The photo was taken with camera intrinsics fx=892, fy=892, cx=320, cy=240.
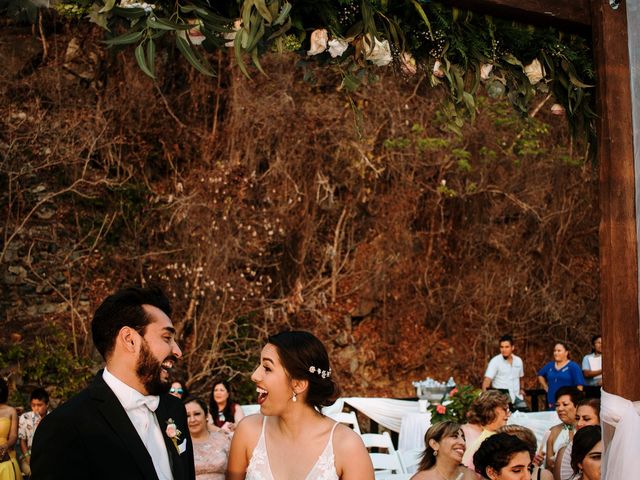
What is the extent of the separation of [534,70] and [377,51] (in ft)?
2.85

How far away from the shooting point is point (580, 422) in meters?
5.63

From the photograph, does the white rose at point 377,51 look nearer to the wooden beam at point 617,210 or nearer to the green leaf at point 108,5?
the wooden beam at point 617,210

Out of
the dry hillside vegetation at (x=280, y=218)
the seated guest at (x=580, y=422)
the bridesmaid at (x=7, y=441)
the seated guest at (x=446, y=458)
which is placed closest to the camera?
the seated guest at (x=446, y=458)

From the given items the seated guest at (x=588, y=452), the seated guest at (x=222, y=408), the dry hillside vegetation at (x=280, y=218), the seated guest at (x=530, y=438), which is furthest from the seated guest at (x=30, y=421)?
the seated guest at (x=588, y=452)

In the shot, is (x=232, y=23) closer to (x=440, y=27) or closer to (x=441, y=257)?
(x=440, y=27)

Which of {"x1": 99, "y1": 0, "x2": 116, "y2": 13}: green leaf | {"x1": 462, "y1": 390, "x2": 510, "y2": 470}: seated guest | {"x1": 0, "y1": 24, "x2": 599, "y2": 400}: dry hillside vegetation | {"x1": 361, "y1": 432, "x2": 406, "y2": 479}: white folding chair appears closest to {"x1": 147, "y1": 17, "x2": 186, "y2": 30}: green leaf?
{"x1": 99, "y1": 0, "x2": 116, "y2": 13}: green leaf

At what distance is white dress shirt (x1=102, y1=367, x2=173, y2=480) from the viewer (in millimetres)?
2928

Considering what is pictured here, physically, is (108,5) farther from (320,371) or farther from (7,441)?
(7,441)

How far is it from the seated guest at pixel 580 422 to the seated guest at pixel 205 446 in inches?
84.0

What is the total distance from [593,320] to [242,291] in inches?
242

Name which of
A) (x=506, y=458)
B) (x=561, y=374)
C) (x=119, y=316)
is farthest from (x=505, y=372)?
(x=119, y=316)

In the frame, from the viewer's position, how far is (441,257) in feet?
50.2

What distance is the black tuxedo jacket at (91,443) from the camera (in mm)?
2697

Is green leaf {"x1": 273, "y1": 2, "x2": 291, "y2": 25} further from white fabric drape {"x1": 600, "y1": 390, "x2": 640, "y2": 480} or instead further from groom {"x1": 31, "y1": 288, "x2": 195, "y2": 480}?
white fabric drape {"x1": 600, "y1": 390, "x2": 640, "y2": 480}
